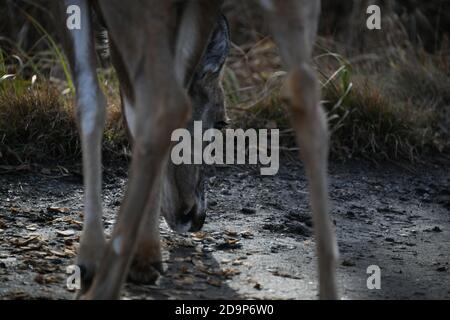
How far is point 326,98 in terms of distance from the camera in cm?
779

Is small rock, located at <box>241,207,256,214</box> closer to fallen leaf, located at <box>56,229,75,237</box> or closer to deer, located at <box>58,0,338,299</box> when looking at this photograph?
fallen leaf, located at <box>56,229,75,237</box>

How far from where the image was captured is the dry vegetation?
6930 mm

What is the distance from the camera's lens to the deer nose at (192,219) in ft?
16.5

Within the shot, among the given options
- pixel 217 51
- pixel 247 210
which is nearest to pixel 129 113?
pixel 217 51

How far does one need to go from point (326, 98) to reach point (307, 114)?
4.24 m

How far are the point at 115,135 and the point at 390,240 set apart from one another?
2.32 m

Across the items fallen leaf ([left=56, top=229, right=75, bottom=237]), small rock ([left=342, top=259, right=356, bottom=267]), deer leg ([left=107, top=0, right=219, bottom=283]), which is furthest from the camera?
fallen leaf ([left=56, top=229, right=75, bottom=237])

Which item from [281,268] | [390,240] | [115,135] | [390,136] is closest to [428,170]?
[390,136]

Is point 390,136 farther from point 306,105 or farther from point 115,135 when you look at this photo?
point 306,105

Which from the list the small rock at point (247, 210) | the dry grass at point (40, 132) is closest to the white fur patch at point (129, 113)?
the small rock at point (247, 210)

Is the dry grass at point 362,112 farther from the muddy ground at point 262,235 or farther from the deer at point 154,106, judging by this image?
the deer at point 154,106

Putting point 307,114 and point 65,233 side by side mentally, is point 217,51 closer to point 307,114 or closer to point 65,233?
point 65,233

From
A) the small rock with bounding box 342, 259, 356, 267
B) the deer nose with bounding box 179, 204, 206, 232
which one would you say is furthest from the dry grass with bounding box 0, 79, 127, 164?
the small rock with bounding box 342, 259, 356, 267

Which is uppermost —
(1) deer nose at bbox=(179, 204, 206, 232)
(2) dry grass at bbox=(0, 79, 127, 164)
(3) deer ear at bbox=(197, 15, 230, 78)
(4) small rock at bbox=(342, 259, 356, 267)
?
(3) deer ear at bbox=(197, 15, 230, 78)
